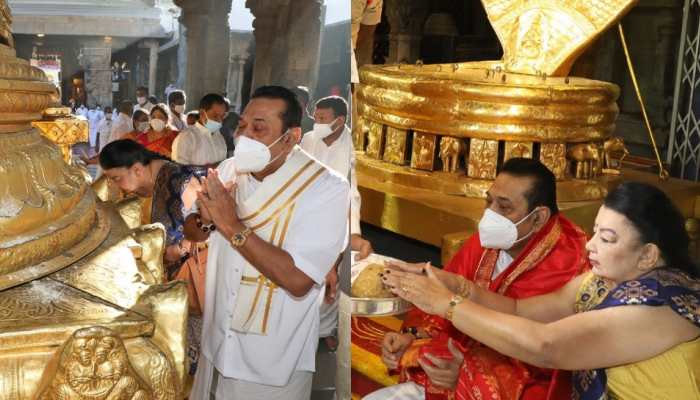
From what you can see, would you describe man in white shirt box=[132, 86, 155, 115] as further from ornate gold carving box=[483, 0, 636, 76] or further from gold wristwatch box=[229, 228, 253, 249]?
ornate gold carving box=[483, 0, 636, 76]

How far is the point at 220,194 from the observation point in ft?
4.32

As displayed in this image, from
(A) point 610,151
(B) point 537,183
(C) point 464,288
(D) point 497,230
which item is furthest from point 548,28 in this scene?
(C) point 464,288

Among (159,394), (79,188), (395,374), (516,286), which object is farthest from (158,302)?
(395,374)

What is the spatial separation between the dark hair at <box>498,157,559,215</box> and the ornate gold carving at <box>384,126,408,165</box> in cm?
130

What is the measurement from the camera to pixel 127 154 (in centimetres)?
150

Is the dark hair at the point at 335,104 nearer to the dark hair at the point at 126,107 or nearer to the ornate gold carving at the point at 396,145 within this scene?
the dark hair at the point at 126,107

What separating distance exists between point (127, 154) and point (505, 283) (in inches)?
38.8

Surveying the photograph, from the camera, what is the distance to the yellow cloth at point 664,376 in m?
1.47

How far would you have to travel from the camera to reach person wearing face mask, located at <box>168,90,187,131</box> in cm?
141

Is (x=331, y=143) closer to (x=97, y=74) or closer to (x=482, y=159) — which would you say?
(x=97, y=74)

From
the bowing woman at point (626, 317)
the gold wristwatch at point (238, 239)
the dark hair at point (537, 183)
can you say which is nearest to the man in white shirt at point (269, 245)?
the gold wristwatch at point (238, 239)

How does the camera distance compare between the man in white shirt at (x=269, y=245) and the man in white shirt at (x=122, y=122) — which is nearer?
the man in white shirt at (x=269, y=245)

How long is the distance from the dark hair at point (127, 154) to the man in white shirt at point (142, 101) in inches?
2.7

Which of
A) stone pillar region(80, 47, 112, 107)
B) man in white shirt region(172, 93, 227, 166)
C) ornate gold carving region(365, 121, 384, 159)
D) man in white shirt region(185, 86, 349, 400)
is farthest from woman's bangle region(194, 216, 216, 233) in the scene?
ornate gold carving region(365, 121, 384, 159)
